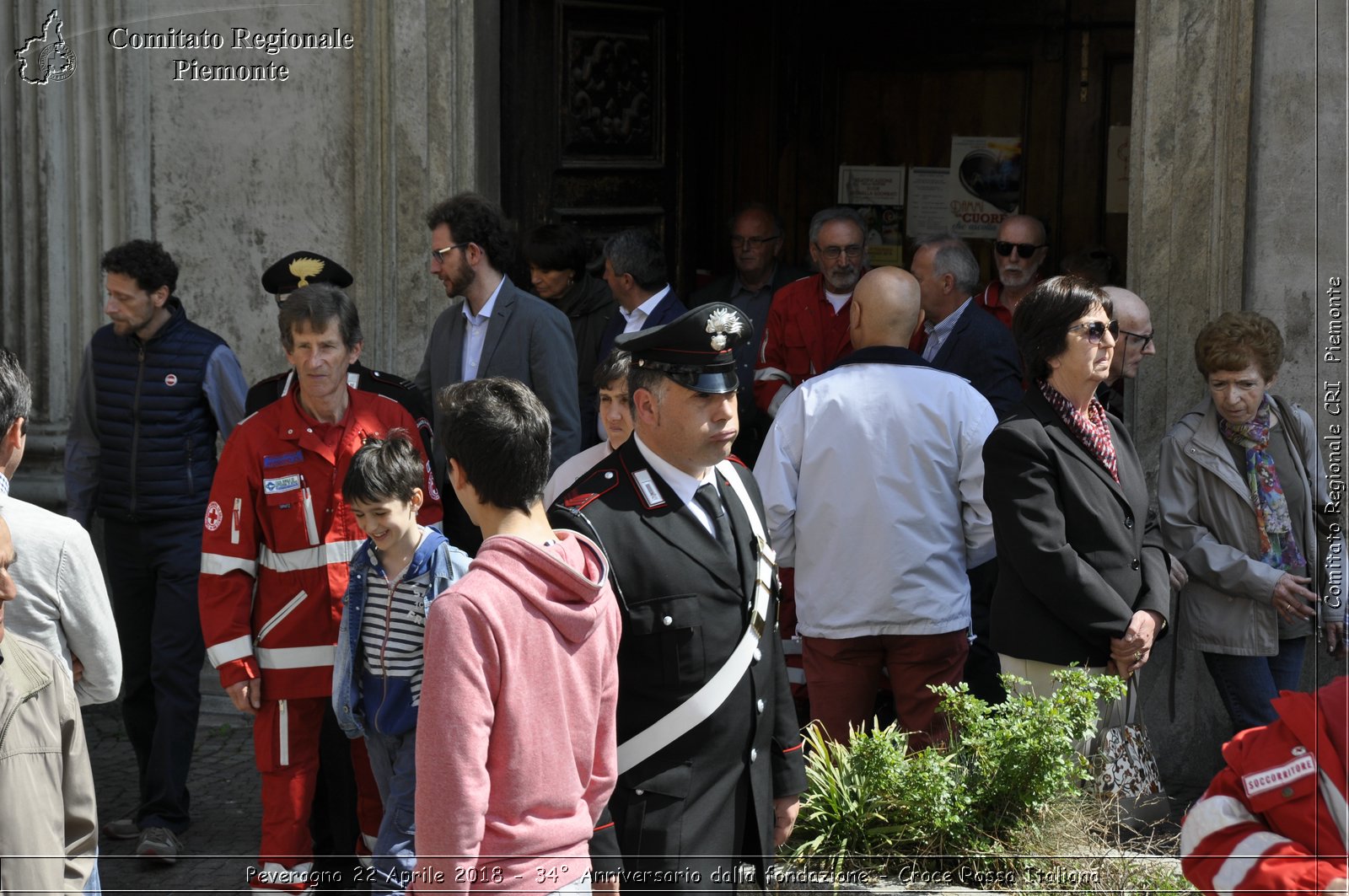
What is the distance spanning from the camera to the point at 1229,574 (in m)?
5.22

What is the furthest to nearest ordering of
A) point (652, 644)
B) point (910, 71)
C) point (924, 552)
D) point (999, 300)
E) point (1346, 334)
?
point (910, 71), point (999, 300), point (1346, 334), point (924, 552), point (652, 644)

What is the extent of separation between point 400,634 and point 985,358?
2.74 m

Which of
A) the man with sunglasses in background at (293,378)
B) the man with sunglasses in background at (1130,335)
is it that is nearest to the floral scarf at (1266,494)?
the man with sunglasses in background at (1130,335)

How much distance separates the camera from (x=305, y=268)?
5965 millimetres

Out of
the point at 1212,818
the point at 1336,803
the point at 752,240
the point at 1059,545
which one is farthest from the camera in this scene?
the point at 752,240

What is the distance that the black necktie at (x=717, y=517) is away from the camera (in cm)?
345

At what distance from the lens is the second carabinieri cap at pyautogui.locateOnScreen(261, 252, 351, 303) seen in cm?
592

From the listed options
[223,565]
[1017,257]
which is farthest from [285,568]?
[1017,257]

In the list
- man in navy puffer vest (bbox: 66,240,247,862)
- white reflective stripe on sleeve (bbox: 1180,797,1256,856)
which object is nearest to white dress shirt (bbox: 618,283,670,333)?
man in navy puffer vest (bbox: 66,240,247,862)

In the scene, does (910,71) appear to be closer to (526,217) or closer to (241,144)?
(526,217)

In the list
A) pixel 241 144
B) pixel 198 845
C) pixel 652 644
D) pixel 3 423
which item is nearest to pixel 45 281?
pixel 241 144

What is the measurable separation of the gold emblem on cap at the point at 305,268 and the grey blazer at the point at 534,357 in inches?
22.8

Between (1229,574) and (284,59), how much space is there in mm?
4559

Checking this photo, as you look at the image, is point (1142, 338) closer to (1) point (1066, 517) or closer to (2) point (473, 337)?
(1) point (1066, 517)
